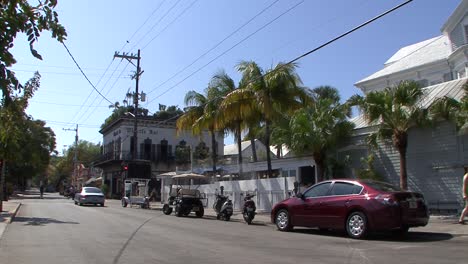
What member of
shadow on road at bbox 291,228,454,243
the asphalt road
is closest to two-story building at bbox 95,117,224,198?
the asphalt road

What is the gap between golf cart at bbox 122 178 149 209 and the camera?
1320 inches

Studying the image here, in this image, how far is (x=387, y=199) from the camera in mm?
12531

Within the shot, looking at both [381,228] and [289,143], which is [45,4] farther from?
[289,143]

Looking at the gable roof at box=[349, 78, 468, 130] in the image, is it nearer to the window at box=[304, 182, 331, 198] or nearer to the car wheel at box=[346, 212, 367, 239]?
the window at box=[304, 182, 331, 198]

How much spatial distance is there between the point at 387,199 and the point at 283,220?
411 centimetres

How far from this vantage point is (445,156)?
755 inches

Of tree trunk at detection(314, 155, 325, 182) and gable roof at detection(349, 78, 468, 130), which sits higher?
gable roof at detection(349, 78, 468, 130)

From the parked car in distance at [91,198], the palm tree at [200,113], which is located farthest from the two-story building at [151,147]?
the palm tree at [200,113]

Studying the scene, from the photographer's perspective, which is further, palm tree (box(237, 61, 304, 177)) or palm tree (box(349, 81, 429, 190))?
palm tree (box(237, 61, 304, 177))

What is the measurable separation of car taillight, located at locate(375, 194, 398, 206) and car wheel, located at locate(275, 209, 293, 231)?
362 centimetres

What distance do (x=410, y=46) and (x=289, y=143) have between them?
2153 cm

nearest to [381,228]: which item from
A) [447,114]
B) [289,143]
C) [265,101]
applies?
[447,114]

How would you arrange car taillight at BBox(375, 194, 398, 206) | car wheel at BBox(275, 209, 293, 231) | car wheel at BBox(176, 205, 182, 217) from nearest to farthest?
1. car taillight at BBox(375, 194, 398, 206)
2. car wheel at BBox(275, 209, 293, 231)
3. car wheel at BBox(176, 205, 182, 217)

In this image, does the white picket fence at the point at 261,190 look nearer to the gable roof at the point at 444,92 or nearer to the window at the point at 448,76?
the gable roof at the point at 444,92
